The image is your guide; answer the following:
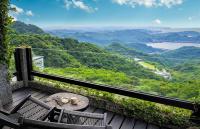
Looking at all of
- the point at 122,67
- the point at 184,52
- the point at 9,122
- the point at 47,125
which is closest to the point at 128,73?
the point at 122,67

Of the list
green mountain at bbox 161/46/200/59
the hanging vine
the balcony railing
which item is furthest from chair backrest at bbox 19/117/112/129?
green mountain at bbox 161/46/200/59

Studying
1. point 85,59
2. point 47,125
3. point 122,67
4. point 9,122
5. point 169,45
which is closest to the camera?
point 47,125

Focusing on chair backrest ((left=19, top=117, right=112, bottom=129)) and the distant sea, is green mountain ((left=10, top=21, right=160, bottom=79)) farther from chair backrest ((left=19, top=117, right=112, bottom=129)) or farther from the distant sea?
chair backrest ((left=19, top=117, right=112, bottom=129))

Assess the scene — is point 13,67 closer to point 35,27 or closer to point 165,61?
point 165,61

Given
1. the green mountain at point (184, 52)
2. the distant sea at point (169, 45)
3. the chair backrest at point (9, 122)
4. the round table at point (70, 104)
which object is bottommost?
the round table at point (70, 104)

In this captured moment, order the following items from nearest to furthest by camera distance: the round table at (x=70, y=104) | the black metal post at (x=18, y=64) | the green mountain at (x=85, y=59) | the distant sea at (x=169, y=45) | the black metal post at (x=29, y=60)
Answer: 1. the round table at (x=70, y=104)
2. the black metal post at (x=18, y=64)
3. the black metal post at (x=29, y=60)
4. the green mountain at (x=85, y=59)
5. the distant sea at (x=169, y=45)

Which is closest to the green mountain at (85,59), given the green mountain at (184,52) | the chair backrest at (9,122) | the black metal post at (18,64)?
the black metal post at (18,64)

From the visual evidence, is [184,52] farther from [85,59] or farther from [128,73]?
[85,59]

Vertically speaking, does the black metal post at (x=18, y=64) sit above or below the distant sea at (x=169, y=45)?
below

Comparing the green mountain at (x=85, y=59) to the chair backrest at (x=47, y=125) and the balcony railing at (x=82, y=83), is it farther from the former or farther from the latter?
the chair backrest at (x=47, y=125)
